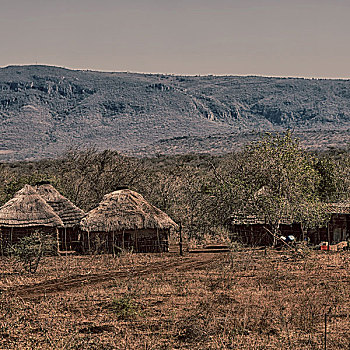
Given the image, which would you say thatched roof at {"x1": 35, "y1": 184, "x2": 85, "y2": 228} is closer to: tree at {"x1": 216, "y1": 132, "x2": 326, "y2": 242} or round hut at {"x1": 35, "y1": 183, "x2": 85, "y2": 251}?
round hut at {"x1": 35, "y1": 183, "x2": 85, "y2": 251}

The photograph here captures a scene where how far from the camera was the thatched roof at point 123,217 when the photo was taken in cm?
2319

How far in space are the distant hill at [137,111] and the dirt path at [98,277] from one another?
109 m

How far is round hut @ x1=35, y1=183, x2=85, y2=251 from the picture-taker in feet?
80.5

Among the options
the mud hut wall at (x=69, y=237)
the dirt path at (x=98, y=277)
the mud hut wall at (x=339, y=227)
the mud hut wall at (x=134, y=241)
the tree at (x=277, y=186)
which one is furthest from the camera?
the mud hut wall at (x=339, y=227)

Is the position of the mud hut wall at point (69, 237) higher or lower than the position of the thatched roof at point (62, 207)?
lower

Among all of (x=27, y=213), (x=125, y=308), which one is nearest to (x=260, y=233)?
(x=27, y=213)

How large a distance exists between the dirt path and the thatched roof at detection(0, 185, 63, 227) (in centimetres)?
601

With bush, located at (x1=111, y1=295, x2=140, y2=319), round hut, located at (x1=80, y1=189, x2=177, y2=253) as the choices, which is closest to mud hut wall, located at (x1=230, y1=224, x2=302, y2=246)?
round hut, located at (x1=80, y1=189, x2=177, y2=253)

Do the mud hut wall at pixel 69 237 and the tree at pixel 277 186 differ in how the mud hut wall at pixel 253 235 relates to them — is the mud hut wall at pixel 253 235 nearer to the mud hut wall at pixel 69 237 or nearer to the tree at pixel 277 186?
the tree at pixel 277 186

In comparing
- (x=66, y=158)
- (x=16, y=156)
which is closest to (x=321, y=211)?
(x=66, y=158)

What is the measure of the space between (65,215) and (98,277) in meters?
7.81

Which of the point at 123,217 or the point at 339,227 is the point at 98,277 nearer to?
the point at 123,217

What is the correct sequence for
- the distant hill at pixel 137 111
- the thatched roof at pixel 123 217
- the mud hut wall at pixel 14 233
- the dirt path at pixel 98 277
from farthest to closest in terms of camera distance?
the distant hill at pixel 137 111
the mud hut wall at pixel 14 233
the thatched roof at pixel 123 217
the dirt path at pixel 98 277

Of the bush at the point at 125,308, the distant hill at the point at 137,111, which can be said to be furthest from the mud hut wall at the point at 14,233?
the distant hill at the point at 137,111
